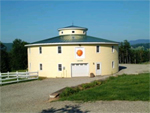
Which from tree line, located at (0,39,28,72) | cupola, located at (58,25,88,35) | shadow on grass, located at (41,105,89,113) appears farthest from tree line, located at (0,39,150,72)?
shadow on grass, located at (41,105,89,113)

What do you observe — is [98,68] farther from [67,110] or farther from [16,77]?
[67,110]

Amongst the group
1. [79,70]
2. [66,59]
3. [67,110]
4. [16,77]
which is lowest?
[67,110]

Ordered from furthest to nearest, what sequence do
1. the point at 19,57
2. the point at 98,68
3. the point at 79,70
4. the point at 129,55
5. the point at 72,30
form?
the point at 129,55 < the point at 19,57 < the point at 72,30 < the point at 98,68 < the point at 79,70

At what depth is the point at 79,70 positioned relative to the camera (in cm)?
2423

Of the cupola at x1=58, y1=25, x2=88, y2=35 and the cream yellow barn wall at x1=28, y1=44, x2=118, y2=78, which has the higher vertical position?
the cupola at x1=58, y1=25, x2=88, y2=35

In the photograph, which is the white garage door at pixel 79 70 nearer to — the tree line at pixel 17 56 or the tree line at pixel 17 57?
the tree line at pixel 17 56

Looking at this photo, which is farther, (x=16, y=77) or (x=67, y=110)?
(x=16, y=77)

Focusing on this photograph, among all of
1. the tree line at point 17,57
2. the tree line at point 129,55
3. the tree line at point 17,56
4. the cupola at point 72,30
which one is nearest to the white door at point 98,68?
the cupola at point 72,30

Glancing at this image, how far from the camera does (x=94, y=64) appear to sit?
24.5m

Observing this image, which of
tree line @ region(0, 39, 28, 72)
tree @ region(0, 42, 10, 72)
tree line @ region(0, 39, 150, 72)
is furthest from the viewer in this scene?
tree line @ region(0, 39, 28, 72)

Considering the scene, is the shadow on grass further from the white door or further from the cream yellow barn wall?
the white door

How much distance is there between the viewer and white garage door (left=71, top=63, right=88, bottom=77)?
79.3 ft

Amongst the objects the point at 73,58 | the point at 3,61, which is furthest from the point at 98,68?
the point at 3,61

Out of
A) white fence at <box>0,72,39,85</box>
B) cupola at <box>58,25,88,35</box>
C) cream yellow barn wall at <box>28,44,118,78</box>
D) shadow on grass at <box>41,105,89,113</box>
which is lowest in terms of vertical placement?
shadow on grass at <box>41,105,89,113</box>
